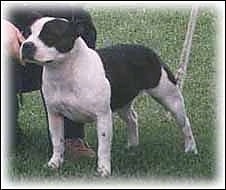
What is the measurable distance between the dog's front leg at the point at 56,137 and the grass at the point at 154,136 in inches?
2.6

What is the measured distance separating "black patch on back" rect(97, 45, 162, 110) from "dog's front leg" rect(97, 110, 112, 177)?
0.25 metres

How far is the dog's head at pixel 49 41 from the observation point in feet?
16.0

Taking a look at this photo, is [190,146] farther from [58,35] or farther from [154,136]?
[58,35]

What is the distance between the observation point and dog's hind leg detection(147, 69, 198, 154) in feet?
19.3

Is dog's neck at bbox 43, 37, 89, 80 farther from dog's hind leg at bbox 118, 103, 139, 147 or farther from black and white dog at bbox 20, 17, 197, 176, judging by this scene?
dog's hind leg at bbox 118, 103, 139, 147

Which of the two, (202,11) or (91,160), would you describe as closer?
(91,160)

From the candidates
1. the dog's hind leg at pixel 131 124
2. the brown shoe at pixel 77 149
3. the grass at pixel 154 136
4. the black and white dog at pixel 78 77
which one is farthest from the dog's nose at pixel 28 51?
the dog's hind leg at pixel 131 124

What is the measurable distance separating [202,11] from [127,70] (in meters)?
5.90

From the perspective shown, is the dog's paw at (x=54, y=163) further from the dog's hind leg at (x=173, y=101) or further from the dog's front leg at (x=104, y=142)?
the dog's hind leg at (x=173, y=101)

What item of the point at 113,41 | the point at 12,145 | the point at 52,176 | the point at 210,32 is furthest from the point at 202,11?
the point at 52,176

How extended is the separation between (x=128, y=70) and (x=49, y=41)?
79 centimetres

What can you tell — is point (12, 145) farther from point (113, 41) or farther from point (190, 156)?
point (113, 41)

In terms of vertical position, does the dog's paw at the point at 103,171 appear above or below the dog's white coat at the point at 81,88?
below

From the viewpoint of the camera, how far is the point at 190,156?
228 inches
